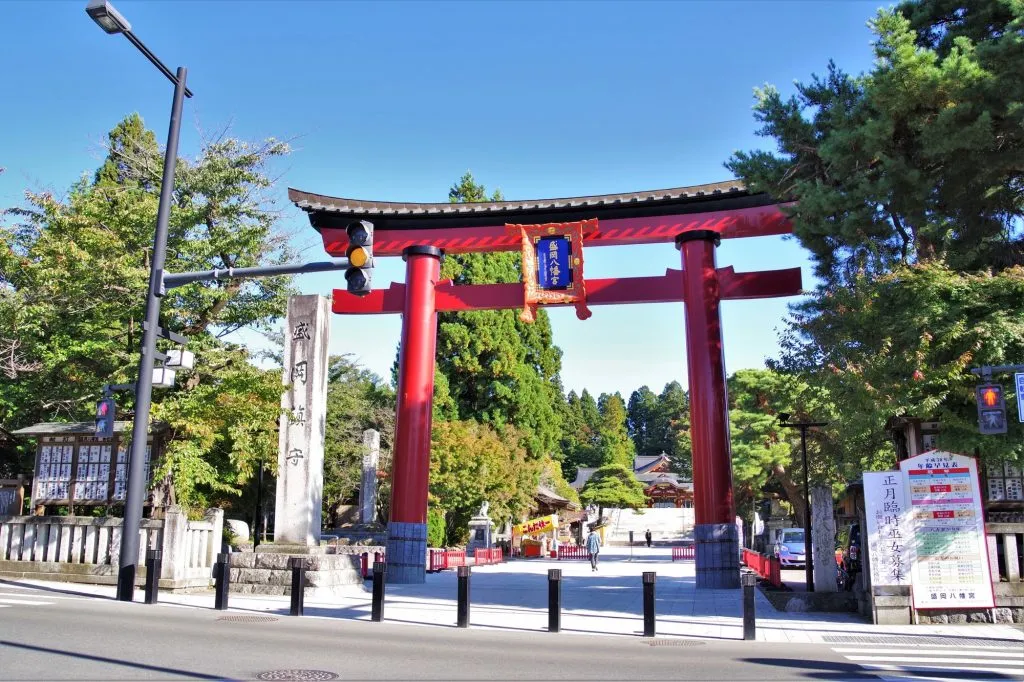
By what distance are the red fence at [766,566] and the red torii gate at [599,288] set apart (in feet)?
3.06

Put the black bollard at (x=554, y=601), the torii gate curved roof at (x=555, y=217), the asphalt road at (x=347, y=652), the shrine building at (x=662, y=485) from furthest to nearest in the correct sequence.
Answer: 1. the shrine building at (x=662, y=485)
2. the torii gate curved roof at (x=555, y=217)
3. the black bollard at (x=554, y=601)
4. the asphalt road at (x=347, y=652)

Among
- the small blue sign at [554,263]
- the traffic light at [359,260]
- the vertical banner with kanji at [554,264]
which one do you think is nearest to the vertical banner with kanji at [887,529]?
the traffic light at [359,260]

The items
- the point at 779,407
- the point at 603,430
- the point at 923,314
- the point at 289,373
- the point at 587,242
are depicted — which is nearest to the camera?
the point at 923,314

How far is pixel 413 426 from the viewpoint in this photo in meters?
19.7

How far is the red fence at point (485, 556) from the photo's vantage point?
90.7 feet

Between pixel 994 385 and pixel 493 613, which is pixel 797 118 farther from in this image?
pixel 493 613

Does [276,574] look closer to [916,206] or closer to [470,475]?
[916,206]

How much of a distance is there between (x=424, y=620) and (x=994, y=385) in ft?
28.1

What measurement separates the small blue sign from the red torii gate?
0.64 m

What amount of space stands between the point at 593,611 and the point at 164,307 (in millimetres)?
10966

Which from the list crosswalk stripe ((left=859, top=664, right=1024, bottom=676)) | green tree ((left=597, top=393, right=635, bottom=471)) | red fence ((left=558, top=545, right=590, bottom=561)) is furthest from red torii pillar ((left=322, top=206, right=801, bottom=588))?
green tree ((left=597, top=393, right=635, bottom=471))

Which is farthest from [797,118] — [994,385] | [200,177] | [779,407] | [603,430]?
[603,430]

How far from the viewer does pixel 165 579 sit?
47.5 feet

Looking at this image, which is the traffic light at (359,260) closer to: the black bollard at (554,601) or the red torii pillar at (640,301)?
the black bollard at (554,601)
